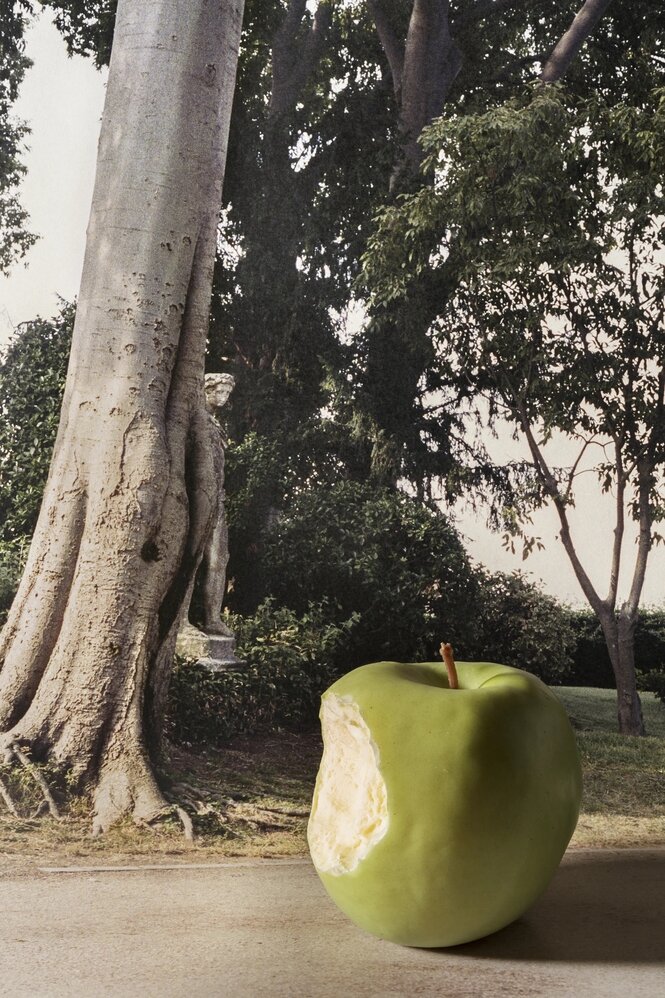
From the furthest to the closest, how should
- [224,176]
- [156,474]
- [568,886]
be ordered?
1. [224,176]
2. [156,474]
3. [568,886]

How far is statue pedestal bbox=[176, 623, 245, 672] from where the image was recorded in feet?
8.62

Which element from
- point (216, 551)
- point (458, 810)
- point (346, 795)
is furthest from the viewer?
point (216, 551)

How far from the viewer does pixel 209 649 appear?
2.69m

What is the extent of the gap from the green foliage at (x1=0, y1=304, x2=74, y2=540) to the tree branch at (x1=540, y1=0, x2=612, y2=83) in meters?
1.66

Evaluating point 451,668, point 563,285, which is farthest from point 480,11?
point 451,668

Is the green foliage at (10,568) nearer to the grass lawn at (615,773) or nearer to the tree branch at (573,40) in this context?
the grass lawn at (615,773)

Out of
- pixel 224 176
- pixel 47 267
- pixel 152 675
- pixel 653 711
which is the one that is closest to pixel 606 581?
pixel 653 711

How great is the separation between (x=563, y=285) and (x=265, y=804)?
181cm

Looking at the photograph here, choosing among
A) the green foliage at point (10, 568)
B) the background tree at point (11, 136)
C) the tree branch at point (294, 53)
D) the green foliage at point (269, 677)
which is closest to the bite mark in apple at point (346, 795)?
the green foliage at point (269, 677)

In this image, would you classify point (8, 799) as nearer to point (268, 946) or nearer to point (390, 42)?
point (268, 946)

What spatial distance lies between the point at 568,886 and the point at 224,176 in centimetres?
211

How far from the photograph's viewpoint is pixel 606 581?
3.02 m

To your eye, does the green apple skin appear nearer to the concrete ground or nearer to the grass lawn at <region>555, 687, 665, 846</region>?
the concrete ground

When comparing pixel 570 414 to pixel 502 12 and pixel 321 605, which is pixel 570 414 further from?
pixel 502 12
